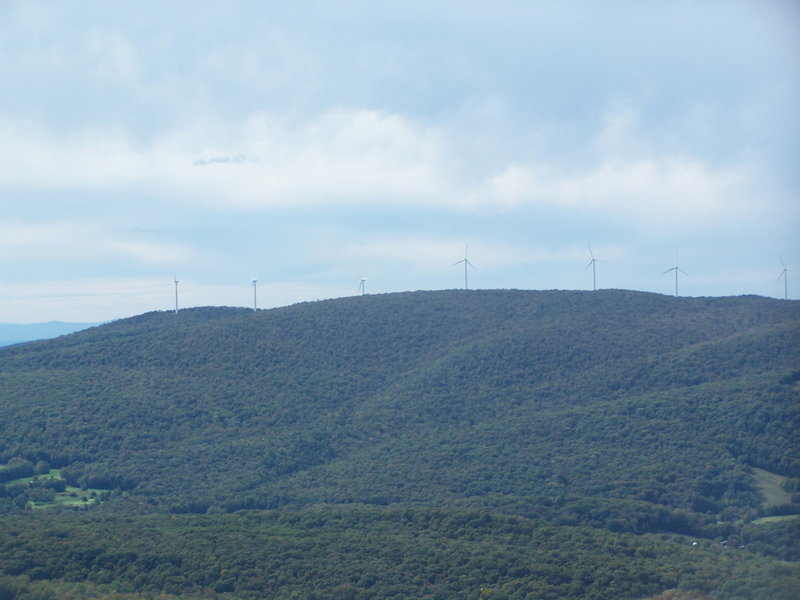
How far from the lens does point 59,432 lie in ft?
223

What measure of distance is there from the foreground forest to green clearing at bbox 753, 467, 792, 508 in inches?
9.5

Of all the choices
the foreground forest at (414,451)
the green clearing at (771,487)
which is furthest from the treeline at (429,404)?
the green clearing at (771,487)

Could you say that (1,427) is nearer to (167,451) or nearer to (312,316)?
(167,451)

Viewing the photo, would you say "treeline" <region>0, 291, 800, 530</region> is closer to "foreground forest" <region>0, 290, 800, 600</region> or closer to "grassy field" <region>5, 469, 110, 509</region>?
"foreground forest" <region>0, 290, 800, 600</region>

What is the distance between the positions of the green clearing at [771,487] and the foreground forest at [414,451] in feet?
0.79

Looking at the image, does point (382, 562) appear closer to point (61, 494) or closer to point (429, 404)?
point (61, 494)

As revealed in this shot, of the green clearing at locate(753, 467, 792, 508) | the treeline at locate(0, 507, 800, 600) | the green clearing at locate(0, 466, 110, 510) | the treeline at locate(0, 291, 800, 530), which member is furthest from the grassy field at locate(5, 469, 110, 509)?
the green clearing at locate(753, 467, 792, 508)

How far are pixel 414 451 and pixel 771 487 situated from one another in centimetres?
2932

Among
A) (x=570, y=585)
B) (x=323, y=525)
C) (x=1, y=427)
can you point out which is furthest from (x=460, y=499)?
(x=1, y=427)

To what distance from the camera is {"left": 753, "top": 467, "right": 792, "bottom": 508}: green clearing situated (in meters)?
43.2

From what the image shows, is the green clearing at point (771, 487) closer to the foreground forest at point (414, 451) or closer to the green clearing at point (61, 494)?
the foreground forest at point (414, 451)

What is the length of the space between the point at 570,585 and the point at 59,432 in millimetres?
52037

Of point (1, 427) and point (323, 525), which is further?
point (1, 427)

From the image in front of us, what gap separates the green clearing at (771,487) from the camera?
4316 cm
